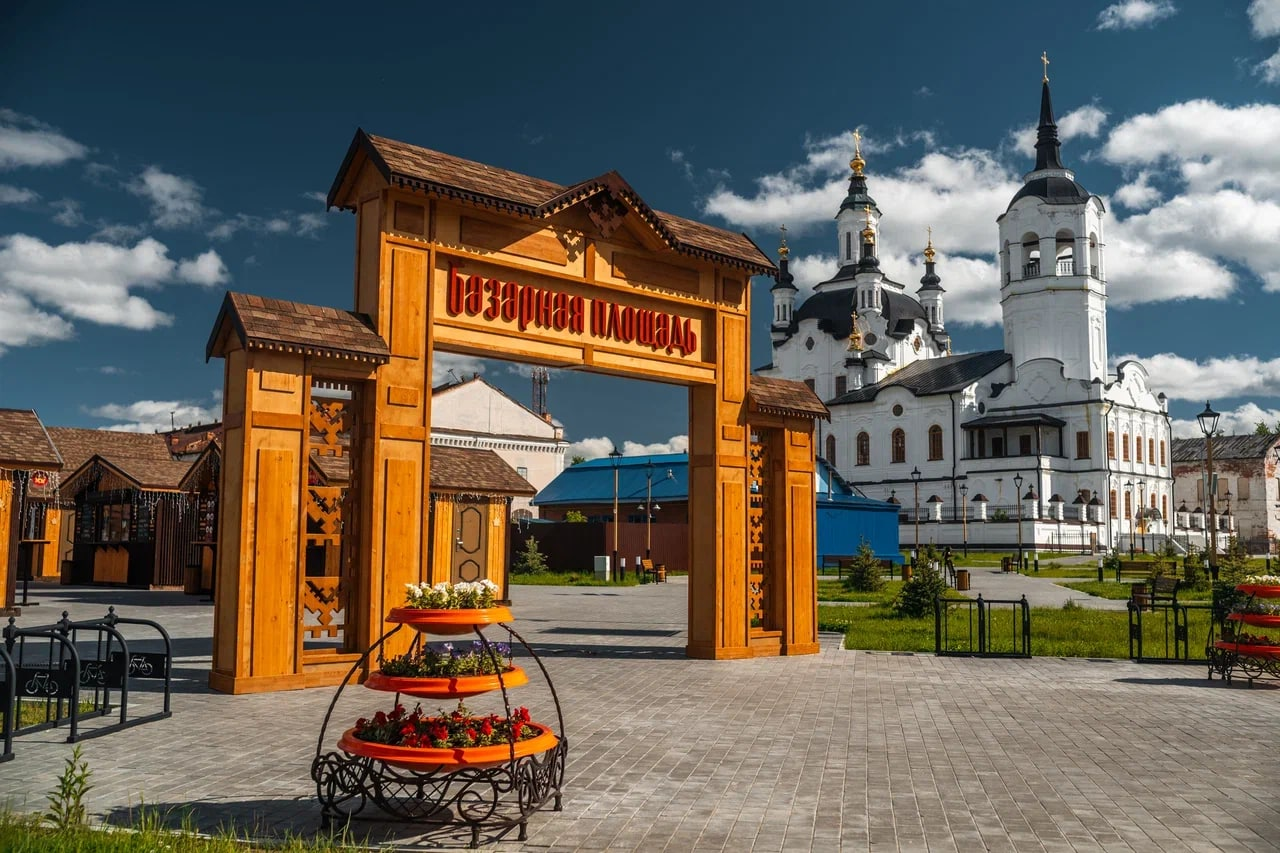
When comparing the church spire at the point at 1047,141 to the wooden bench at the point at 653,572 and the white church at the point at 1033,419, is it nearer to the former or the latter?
the white church at the point at 1033,419

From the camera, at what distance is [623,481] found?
52875 mm

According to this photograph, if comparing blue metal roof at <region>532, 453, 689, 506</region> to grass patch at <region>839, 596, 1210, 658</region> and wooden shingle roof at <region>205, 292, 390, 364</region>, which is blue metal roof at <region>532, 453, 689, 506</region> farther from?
wooden shingle roof at <region>205, 292, 390, 364</region>

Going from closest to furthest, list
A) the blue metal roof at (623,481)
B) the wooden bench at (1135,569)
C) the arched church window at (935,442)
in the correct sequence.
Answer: the wooden bench at (1135,569) → the blue metal roof at (623,481) → the arched church window at (935,442)

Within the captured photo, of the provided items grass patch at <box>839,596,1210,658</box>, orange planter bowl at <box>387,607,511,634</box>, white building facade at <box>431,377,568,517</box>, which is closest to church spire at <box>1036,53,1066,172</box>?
white building facade at <box>431,377,568,517</box>

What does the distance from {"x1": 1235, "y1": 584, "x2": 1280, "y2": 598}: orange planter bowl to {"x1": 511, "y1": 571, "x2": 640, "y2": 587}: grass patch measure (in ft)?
83.6

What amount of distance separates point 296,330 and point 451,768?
23.2ft

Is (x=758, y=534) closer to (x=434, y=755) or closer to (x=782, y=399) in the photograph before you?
(x=782, y=399)

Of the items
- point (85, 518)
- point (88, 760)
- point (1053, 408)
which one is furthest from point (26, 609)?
point (1053, 408)

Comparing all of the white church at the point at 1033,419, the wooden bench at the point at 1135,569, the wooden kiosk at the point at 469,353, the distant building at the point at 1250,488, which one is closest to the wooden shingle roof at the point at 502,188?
the wooden kiosk at the point at 469,353

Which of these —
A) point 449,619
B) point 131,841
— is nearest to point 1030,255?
point 449,619

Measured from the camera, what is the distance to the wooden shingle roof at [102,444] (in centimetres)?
4331

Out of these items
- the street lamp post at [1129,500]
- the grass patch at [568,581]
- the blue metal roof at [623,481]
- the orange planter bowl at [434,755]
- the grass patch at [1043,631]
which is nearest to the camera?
the orange planter bowl at [434,755]

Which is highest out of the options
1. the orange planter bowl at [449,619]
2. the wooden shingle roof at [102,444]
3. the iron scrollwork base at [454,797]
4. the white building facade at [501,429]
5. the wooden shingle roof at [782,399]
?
the white building facade at [501,429]

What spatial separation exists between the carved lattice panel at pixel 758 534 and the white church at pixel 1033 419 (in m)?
46.8
